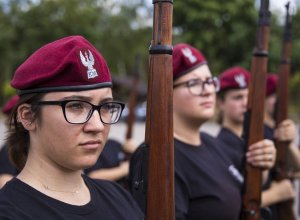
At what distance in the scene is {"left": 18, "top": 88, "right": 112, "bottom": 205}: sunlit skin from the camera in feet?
5.56

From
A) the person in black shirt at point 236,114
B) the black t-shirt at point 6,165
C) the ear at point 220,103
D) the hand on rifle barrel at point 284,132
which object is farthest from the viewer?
the ear at point 220,103

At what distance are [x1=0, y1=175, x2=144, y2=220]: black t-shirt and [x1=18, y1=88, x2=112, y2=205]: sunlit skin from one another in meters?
0.04

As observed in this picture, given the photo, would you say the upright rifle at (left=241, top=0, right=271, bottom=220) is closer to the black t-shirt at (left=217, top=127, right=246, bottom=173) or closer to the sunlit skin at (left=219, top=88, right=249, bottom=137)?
the black t-shirt at (left=217, top=127, right=246, bottom=173)

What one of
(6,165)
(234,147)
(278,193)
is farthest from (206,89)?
(6,165)

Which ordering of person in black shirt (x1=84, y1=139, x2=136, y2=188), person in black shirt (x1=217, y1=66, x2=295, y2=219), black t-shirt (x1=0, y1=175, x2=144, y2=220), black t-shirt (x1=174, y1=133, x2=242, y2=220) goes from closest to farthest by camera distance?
black t-shirt (x1=0, y1=175, x2=144, y2=220)
black t-shirt (x1=174, y1=133, x2=242, y2=220)
person in black shirt (x1=217, y1=66, x2=295, y2=219)
person in black shirt (x1=84, y1=139, x2=136, y2=188)

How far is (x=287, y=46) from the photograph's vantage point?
12.9ft

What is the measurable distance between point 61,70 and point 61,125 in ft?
0.62

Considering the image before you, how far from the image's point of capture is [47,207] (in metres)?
1.65

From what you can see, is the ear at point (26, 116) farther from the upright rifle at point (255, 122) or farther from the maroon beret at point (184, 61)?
the upright rifle at point (255, 122)

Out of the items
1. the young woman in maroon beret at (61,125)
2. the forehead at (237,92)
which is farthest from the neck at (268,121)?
the young woman in maroon beret at (61,125)

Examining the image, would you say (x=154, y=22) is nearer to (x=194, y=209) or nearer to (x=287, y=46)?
(x=194, y=209)

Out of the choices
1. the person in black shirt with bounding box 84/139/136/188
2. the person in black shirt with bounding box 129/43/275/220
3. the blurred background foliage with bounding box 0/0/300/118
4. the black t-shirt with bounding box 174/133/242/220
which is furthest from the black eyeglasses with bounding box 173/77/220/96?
the blurred background foliage with bounding box 0/0/300/118

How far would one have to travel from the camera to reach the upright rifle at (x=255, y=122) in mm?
3006

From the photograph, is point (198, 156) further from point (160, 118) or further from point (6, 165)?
point (6, 165)
